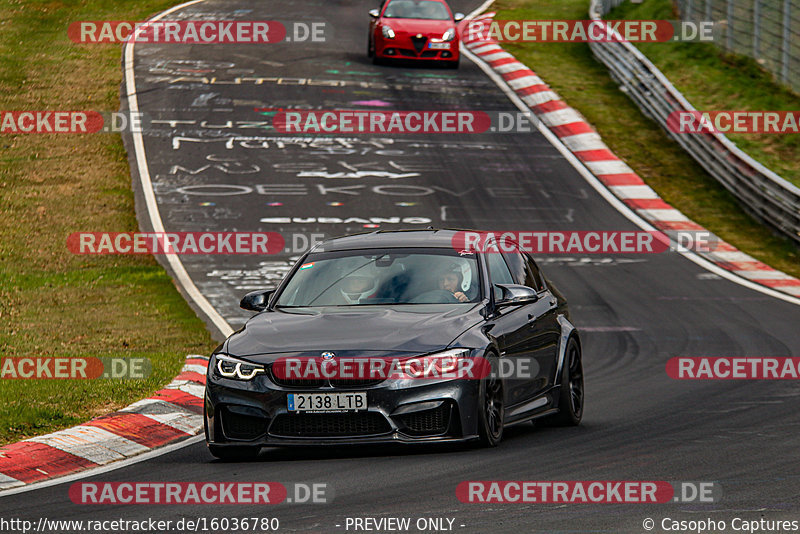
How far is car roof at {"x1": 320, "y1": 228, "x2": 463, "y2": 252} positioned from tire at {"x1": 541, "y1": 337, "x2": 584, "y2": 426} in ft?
4.26

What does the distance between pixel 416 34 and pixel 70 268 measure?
571 inches

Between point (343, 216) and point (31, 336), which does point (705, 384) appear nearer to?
point (31, 336)

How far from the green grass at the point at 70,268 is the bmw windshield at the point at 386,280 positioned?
2.11m

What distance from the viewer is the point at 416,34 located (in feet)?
102

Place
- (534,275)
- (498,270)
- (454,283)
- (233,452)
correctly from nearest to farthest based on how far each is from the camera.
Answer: (233,452) → (454,283) → (498,270) → (534,275)

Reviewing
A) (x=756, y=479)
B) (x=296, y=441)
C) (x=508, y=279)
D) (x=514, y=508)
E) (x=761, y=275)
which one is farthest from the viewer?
(x=761, y=275)

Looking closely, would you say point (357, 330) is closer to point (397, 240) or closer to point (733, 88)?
point (397, 240)

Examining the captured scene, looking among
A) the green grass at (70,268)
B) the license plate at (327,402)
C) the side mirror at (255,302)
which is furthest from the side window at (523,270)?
the green grass at (70,268)

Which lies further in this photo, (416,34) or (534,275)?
(416,34)

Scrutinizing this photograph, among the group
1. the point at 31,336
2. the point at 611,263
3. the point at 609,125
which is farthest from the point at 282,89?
the point at 31,336

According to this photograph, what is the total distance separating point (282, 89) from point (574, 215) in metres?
10.3

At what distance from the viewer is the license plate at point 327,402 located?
8.20 metres

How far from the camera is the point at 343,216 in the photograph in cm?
2083

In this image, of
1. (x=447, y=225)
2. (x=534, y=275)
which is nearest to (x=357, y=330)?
(x=534, y=275)
